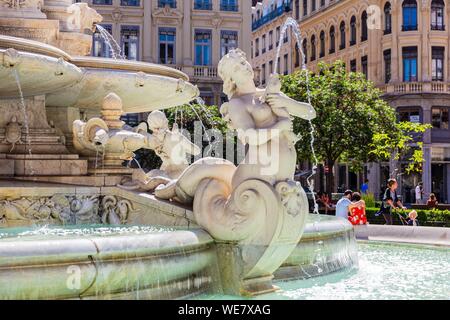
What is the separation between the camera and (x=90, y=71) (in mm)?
9461

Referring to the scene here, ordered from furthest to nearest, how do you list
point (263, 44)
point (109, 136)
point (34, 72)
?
point (263, 44)
point (109, 136)
point (34, 72)

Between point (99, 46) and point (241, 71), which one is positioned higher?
point (99, 46)

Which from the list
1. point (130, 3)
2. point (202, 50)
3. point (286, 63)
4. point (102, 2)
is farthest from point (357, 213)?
point (286, 63)

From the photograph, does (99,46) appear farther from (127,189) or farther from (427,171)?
(127,189)

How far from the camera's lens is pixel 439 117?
42.2m

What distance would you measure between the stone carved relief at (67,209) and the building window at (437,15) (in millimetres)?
37874

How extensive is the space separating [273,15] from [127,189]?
54548 millimetres

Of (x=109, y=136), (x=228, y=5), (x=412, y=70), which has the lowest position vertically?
(x=109, y=136)

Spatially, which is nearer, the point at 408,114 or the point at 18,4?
the point at 18,4

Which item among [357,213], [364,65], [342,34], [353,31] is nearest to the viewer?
[357,213]

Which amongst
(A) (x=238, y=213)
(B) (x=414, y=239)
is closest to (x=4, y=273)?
(A) (x=238, y=213)

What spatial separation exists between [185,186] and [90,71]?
2.94m

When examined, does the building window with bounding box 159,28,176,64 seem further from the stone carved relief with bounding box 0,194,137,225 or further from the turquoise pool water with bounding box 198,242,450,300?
the stone carved relief with bounding box 0,194,137,225

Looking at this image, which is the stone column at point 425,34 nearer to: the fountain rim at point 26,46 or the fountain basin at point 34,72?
the fountain basin at point 34,72
